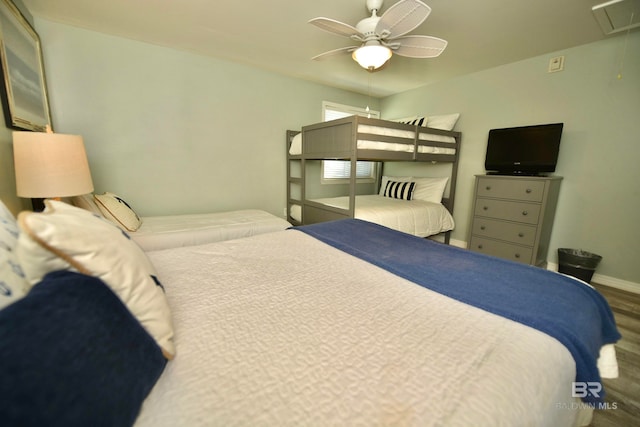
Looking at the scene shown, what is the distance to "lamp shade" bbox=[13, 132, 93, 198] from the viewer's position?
1.35 metres

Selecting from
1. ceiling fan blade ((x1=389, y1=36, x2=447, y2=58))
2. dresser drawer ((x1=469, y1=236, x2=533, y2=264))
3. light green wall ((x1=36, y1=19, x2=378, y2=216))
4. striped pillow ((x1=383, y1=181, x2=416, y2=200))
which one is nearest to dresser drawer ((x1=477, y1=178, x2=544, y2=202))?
dresser drawer ((x1=469, y1=236, x2=533, y2=264))

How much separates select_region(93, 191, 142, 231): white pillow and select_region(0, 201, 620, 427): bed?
4.33 feet

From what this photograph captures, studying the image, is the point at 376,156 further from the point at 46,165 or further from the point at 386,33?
the point at 46,165

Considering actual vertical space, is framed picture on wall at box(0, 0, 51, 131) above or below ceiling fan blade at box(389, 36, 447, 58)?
below

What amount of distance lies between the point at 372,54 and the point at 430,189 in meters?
2.01

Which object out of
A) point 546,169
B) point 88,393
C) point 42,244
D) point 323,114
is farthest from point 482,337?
point 323,114

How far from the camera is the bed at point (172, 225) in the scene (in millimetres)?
1833

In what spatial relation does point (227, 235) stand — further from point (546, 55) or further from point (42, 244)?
point (546, 55)

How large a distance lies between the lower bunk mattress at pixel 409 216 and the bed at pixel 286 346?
1.60m

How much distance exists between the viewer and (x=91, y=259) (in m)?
0.50

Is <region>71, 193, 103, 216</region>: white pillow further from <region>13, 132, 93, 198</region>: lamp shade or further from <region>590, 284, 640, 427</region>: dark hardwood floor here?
<region>590, 284, 640, 427</region>: dark hardwood floor

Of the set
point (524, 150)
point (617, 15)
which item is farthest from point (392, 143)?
point (617, 15)
